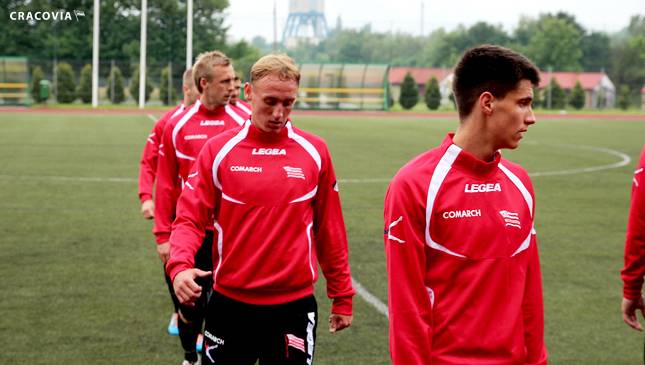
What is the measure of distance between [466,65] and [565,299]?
18.5ft

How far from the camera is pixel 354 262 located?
10125mm

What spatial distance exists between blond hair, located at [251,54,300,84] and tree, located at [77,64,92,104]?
57.2 m

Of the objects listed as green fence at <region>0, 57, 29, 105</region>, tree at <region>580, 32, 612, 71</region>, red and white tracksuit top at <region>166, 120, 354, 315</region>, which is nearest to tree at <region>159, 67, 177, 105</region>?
green fence at <region>0, 57, 29, 105</region>

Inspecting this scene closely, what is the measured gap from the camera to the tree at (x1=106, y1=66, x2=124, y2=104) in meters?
58.8

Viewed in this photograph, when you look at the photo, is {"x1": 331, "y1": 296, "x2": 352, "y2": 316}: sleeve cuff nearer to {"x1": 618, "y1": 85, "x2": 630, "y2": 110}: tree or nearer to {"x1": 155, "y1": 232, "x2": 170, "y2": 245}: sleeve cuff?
{"x1": 155, "y1": 232, "x2": 170, "y2": 245}: sleeve cuff

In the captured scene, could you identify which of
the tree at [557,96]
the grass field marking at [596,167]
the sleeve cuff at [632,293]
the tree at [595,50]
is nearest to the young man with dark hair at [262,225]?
the sleeve cuff at [632,293]

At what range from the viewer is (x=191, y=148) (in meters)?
6.60

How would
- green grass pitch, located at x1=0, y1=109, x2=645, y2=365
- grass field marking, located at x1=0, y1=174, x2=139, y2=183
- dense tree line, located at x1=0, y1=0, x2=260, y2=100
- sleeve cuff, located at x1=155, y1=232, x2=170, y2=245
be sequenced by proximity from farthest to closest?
1. dense tree line, located at x1=0, y1=0, x2=260, y2=100
2. grass field marking, located at x1=0, y1=174, x2=139, y2=183
3. green grass pitch, located at x1=0, y1=109, x2=645, y2=365
4. sleeve cuff, located at x1=155, y1=232, x2=170, y2=245

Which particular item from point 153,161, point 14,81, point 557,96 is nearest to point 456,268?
point 153,161

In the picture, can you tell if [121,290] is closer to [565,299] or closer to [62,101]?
[565,299]

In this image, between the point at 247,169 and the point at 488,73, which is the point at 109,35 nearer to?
the point at 247,169

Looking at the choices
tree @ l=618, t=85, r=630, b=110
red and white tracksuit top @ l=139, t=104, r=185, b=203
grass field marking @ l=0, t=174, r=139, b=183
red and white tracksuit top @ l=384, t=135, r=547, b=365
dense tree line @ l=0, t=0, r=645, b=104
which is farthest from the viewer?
tree @ l=618, t=85, r=630, b=110

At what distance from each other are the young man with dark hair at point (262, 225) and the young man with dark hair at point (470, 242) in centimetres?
127

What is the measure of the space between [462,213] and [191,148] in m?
3.55
